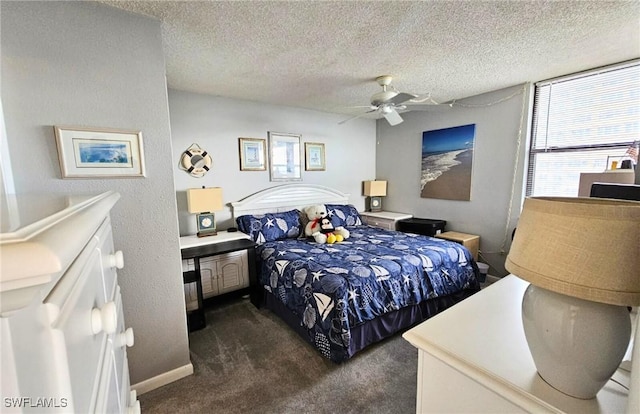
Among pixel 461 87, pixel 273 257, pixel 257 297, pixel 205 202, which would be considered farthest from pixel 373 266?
pixel 461 87

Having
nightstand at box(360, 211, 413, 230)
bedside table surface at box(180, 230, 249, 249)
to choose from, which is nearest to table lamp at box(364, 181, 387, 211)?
nightstand at box(360, 211, 413, 230)

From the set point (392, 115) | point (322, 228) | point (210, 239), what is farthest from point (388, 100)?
point (210, 239)

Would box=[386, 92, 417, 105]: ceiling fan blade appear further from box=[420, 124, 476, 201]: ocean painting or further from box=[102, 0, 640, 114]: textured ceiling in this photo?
box=[420, 124, 476, 201]: ocean painting

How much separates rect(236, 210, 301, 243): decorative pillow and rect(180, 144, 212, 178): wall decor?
0.73m

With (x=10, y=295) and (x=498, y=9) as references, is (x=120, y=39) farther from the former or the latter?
(x=498, y=9)

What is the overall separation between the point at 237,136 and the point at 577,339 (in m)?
3.55

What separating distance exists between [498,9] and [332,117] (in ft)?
9.44

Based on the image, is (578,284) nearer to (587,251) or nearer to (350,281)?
(587,251)

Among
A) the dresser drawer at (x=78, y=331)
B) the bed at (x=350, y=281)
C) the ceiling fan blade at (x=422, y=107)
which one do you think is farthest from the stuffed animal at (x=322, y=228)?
the dresser drawer at (x=78, y=331)

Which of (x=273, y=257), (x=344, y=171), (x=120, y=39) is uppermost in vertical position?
(x=120, y=39)

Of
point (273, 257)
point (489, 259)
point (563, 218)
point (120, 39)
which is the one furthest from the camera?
point (489, 259)

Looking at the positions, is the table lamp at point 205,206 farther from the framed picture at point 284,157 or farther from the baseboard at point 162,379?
the baseboard at point 162,379

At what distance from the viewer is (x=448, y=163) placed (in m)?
3.88

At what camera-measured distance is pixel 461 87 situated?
125 inches
